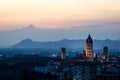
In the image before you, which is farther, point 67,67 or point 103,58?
point 103,58

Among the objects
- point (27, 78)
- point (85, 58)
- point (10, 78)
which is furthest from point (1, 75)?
point (85, 58)

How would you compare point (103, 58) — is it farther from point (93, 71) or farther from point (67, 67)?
point (93, 71)

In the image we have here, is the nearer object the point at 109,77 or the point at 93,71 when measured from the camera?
the point at 109,77

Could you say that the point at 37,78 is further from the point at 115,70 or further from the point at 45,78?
the point at 115,70

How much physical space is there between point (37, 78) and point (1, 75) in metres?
13.2

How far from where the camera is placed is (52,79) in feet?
309

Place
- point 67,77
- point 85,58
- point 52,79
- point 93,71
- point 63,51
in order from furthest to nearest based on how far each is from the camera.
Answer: point 63,51 → point 85,58 → point 93,71 → point 67,77 → point 52,79

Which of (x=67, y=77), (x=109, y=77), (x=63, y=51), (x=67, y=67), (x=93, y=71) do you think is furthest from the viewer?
(x=63, y=51)

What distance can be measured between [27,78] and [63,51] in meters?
82.6

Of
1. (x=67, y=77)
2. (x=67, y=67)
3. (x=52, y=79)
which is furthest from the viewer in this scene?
(x=67, y=67)

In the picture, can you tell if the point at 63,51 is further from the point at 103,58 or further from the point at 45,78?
the point at 45,78

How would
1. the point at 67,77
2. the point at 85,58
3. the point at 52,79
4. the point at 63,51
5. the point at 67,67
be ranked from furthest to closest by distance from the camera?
1. the point at 63,51
2. the point at 85,58
3. the point at 67,67
4. the point at 67,77
5. the point at 52,79

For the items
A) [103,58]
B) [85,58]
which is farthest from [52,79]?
[103,58]

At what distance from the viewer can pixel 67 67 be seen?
13025 cm
